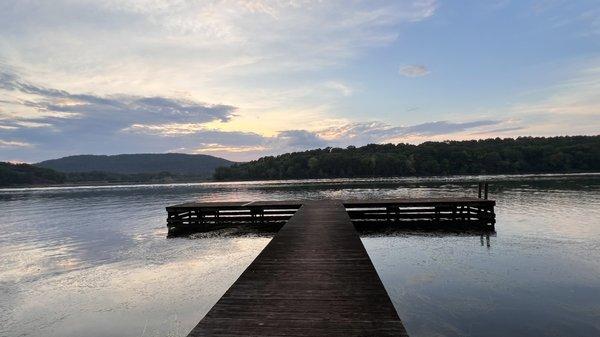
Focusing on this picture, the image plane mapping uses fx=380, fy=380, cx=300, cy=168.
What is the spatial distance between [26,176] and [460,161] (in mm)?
169380

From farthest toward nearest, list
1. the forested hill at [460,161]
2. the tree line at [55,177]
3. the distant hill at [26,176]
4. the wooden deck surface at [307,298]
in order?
the tree line at [55,177] → the distant hill at [26,176] → the forested hill at [460,161] → the wooden deck surface at [307,298]

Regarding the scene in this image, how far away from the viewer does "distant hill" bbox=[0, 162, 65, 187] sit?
483 ft

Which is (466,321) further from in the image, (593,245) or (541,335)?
(593,245)

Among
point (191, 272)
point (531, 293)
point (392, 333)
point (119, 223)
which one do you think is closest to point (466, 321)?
point (531, 293)

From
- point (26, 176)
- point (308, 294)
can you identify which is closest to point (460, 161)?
point (308, 294)

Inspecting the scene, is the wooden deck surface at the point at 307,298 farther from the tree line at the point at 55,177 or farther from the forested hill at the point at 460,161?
the tree line at the point at 55,177

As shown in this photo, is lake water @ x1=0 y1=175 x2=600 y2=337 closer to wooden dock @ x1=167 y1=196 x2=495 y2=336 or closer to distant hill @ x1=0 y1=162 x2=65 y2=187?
wooden dock @ x1=167 y1=196 x2=495 y2=336

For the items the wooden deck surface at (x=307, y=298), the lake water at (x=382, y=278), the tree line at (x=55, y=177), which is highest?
the tree line at (x=55, y=177)

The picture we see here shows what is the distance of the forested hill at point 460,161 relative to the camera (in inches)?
4670

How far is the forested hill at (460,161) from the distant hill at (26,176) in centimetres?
8291

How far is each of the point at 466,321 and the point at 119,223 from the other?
2684cm

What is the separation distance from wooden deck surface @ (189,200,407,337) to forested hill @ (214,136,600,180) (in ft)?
430

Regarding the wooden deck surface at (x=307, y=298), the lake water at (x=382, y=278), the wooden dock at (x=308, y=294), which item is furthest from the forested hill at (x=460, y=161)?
the wooden deck surface at (x=307, y=298)

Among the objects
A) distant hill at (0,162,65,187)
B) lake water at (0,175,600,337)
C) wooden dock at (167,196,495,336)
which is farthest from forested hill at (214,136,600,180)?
wooden dock at (167,196,495,336)
